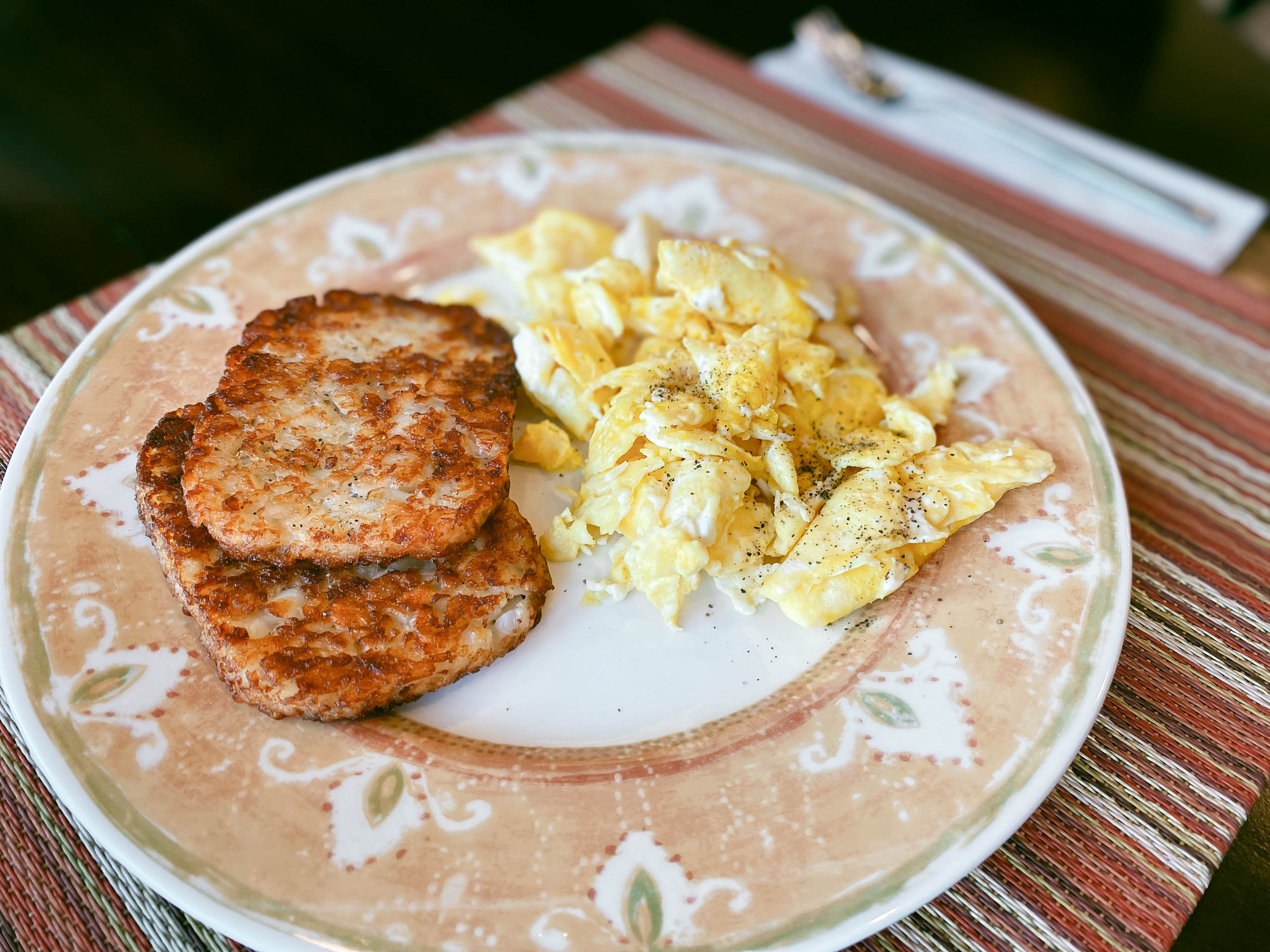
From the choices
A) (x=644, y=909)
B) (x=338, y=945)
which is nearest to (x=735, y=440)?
(x=644, y=909)

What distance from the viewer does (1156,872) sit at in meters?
1.88

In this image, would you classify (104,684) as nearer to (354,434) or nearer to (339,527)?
(339,527)

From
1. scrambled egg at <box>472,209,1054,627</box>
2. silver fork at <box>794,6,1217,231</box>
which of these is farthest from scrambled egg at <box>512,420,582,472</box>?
silver fork at <box>794,6,1217,231</box>

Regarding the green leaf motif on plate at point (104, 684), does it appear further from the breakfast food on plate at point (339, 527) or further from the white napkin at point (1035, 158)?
the white napkin at point (1035, 158)

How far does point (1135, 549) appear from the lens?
8.24 feet

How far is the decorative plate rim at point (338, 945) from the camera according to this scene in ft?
5.26

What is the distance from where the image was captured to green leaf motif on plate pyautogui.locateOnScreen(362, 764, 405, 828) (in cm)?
178

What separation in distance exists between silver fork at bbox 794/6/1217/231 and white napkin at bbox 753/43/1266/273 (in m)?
0.02

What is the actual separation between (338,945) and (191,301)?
1861 mm

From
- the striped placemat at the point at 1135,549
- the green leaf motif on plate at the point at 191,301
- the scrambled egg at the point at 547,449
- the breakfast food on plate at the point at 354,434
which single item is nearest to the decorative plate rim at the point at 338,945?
the green leaf motif on plate at the point at 191,301

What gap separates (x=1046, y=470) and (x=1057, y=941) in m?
1.11

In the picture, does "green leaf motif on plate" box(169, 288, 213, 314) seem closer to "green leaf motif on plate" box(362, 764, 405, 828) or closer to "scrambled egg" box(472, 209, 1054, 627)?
"scrambled egg" box(472, 209, 1054, 627)

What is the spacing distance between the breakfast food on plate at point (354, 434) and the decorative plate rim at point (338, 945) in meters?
0.43

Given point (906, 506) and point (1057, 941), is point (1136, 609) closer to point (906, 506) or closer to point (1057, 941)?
point (906, 506)
